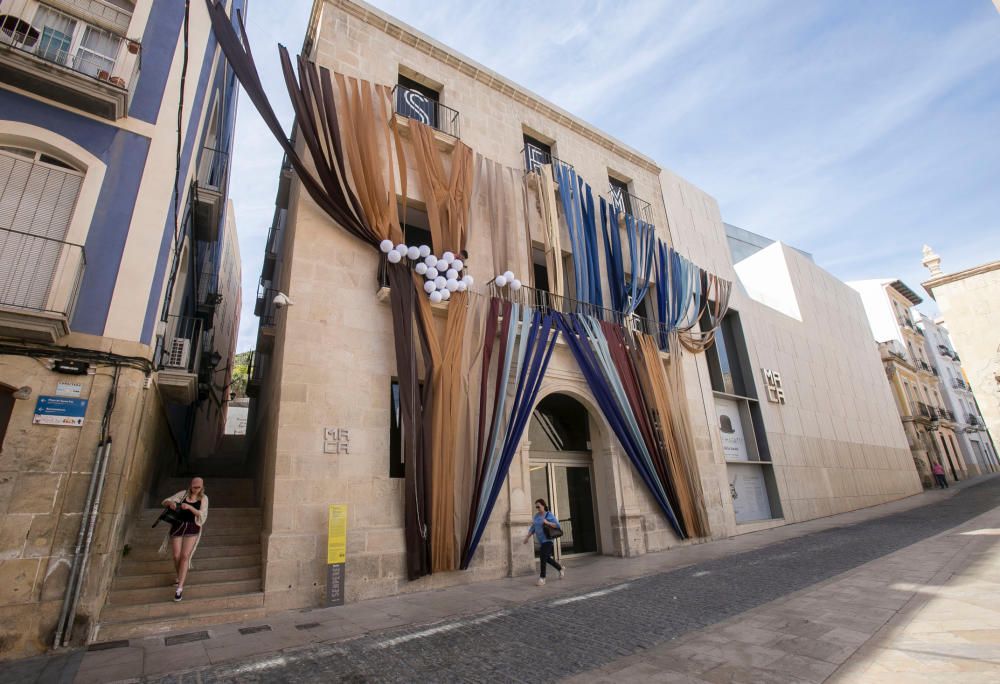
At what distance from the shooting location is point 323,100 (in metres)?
9.28

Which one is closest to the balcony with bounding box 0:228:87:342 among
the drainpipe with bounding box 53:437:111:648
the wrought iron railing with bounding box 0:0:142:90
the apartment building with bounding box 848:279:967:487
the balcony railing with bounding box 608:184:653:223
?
the drainpipe with bounding box 53:437:111:648

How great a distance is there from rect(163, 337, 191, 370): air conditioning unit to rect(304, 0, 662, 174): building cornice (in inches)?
293

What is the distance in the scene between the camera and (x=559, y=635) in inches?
191

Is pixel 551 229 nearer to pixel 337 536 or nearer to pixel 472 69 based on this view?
pixel 472 69

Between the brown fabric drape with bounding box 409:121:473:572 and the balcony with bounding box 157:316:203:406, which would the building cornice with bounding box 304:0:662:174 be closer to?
the brown fabric drape with bounding box 409:121:473:572

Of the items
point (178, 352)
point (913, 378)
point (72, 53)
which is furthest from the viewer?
point (913, 378)

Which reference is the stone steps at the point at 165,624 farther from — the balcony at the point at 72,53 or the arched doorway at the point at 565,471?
the balcony at the point at 72,53

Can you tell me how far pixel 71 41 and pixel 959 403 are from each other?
184ft

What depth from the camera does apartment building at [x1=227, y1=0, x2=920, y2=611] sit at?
7.64 m

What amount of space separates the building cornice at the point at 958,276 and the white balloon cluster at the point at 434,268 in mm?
18488

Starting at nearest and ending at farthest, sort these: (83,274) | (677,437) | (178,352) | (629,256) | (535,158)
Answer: (83,274), (178,352), (677,437), (535,158), (629,256)

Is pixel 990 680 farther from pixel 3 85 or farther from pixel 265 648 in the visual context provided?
pixel 3 85

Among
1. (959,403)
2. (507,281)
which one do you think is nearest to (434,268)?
(507,281)

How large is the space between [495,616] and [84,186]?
7.85m
